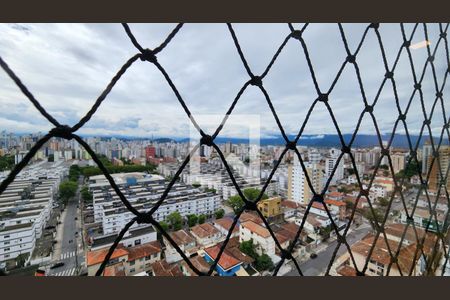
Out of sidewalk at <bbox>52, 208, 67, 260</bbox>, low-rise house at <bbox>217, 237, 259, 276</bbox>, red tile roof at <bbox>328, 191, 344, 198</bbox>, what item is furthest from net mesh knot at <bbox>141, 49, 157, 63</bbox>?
red tile roof at <bbox>328, 191, 344, 198</bbox>

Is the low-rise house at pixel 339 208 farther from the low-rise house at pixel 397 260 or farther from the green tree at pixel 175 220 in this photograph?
the green tree at pixel 175 220

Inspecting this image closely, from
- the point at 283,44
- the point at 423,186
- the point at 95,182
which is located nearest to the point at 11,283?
the point at 283,44

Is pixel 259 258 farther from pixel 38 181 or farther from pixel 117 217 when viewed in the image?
pixel 38 181

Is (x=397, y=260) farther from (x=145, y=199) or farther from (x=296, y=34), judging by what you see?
(x=145, y=199)

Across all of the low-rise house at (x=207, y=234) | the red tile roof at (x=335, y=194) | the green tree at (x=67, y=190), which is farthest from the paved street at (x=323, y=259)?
the green tree at (x=67, y=190)

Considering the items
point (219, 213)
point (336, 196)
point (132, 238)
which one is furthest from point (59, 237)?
point (336, 196)

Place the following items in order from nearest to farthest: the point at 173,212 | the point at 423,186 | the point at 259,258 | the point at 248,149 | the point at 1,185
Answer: the point at 1,185 → the point at 423,186 → the point at 259,258 → the point at 248,149 → the point at 173,212

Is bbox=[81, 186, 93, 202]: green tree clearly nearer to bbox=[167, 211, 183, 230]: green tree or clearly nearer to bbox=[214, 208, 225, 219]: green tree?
bbox=[167, 211, 183, 230]: green tree
